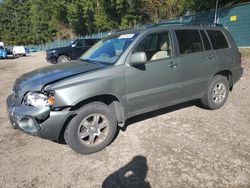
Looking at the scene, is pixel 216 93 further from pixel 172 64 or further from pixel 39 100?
pixel 39 100

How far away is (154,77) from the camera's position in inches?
170

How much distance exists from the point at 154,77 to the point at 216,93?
1.89m

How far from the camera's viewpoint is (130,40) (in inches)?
167

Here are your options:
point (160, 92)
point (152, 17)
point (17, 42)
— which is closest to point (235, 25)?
point (160, 92)

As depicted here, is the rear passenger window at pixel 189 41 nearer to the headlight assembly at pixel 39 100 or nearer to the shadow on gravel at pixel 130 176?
the shadow on gravel at pixel 130 176

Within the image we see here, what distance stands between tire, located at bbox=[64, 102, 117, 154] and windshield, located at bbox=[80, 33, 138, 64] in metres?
0.85

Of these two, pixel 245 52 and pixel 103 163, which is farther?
pixel 245 52

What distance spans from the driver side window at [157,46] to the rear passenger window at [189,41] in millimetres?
232

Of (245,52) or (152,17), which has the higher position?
(152,17)

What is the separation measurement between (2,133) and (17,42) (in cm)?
7947

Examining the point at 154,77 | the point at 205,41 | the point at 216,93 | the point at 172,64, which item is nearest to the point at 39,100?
the point at 154,77

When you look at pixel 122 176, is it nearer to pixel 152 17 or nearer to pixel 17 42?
pixel 152 17

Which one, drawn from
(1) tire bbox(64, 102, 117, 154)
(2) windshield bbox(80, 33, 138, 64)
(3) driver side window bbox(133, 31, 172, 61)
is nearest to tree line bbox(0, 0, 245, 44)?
(3) driver side window bbox(133, 31, 172, 61)

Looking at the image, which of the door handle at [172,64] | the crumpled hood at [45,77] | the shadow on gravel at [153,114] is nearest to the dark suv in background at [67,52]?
the shadow on gravel at [153,114]
